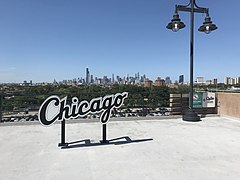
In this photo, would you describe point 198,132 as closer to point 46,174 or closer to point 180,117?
point 180,117

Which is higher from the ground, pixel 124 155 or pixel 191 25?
pixel 191 25

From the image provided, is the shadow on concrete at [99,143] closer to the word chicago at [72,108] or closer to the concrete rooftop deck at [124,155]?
the concrete rooftop deck at [124,155]

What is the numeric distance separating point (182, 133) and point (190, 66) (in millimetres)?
2606

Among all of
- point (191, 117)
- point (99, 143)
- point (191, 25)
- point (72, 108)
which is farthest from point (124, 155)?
point (191, 25)

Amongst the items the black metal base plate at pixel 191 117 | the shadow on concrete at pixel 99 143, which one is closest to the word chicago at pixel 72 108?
the shadow on concrete at pixel 99 143

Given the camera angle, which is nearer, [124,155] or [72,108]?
[124,155]

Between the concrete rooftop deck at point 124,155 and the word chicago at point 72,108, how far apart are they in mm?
566

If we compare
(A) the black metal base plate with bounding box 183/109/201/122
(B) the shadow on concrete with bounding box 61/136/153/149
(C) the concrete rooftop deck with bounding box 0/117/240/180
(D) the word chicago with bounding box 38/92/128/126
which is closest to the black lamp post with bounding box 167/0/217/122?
(A) the black metal base plate with bounding box 183/109/201/122

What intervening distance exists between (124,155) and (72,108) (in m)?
1.46

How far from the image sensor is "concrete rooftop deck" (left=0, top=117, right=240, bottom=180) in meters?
2.47

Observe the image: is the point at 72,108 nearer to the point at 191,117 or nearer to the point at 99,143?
the point at 99,143

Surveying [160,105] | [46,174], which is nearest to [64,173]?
[46,174]

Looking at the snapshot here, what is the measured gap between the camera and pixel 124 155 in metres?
3.13

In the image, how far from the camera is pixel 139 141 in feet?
13.0
